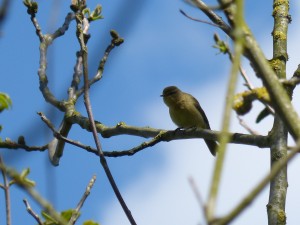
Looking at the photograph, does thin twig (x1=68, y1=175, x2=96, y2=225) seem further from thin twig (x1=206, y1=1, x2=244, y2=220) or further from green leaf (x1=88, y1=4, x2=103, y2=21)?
green leaf (x1=88, y1=4, x2=103, y2=21)

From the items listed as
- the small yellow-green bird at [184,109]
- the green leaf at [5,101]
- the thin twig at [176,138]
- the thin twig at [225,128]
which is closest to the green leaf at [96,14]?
the thin twig at [176,138]

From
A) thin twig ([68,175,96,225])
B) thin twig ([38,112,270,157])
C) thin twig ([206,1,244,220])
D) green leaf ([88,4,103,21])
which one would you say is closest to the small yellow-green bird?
green leaf ([88,4,103,21])

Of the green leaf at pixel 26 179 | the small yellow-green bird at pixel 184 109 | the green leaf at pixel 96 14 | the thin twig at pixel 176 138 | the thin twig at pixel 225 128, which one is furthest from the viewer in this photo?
the small yellow-green bird at pixel 184 109

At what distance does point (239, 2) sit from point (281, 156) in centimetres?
294

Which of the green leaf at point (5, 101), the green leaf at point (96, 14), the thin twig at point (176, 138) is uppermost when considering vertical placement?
the green leaf at point (96, 14)

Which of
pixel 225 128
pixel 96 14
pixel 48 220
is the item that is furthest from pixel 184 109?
pixel 225 128

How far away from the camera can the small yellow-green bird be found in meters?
8.63

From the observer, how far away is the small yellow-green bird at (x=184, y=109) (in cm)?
863

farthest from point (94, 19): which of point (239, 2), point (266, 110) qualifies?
point (239, 2)

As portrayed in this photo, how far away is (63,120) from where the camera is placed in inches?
231

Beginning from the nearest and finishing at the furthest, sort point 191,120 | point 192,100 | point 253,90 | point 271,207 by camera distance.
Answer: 1. point 253,90
2. point 271,207
3. point 191,120
4. point 192,100

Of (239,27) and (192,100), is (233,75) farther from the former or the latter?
(192,100)

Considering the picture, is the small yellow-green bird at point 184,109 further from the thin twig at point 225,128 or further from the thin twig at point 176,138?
the thin twig at point 225,128

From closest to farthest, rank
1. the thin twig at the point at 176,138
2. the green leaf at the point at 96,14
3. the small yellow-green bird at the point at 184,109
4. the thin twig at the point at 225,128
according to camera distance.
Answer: the thin twig at the point at 225,128, the thin twig at the point at 176,138, the green leaf at the point at 96,14, the small yellow-green bird at the point at 184,109
